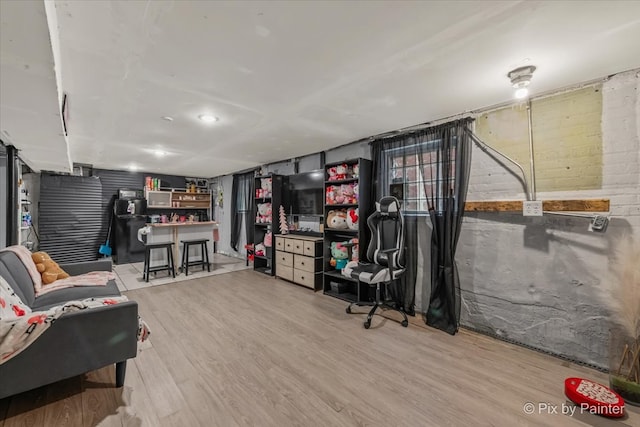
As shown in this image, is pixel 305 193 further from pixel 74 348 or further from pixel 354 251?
pixel 74 348

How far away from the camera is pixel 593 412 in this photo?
5.39 ft

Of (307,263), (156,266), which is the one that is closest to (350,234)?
(307,263)

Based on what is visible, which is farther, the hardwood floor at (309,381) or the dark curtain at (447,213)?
the dark curtain at (447,213)

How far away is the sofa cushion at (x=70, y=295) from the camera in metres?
2.22

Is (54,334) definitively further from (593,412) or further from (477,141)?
(477,141)

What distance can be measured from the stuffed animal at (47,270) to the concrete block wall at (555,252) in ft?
14.4

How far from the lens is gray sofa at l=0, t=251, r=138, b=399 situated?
4.87ft

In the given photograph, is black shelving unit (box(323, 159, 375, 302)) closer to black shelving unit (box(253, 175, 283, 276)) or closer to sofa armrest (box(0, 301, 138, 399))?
black shelving unit (box(253, 175, 283, 276))

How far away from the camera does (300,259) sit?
4.30m

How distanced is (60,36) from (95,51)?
0.17 meters

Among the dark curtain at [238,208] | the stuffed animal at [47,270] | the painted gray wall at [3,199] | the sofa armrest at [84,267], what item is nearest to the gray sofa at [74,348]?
the stuffed animal at [47,270]

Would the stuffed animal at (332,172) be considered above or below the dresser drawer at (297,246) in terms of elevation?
above

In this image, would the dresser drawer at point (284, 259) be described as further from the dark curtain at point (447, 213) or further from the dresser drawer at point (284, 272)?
the dark curtain at point (447, 213)

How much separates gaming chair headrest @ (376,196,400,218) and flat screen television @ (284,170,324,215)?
1.34 m
